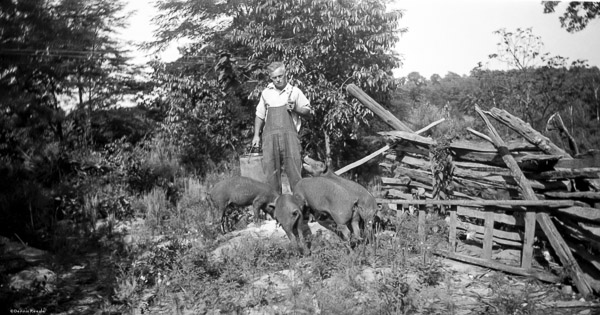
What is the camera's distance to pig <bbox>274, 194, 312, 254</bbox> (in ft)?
15.7

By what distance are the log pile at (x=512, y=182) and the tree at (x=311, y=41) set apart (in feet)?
9.00

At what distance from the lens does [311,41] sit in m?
8.32

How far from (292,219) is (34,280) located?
2.74m

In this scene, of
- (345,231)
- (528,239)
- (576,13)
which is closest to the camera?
(528,239)

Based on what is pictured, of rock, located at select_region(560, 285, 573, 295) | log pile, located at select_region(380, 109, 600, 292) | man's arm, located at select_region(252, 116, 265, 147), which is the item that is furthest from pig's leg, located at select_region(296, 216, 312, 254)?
rock, located at select_region(560, 285, 573, 295)

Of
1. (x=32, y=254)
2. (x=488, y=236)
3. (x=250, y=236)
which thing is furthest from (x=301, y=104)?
(x=32, y=254)

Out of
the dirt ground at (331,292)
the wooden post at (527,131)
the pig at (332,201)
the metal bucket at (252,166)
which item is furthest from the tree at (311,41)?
the dirt ground at (331,292)

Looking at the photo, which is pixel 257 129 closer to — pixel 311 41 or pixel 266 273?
pixel 266 273

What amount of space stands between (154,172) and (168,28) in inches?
130

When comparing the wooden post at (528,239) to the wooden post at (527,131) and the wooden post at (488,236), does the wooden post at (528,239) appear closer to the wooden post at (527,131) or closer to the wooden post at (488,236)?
the wooden post at (488,236)

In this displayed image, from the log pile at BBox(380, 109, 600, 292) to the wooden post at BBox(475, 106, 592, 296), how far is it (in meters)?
0.08

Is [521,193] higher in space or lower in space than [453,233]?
higher

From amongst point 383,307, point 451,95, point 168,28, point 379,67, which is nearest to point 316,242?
point 383,307

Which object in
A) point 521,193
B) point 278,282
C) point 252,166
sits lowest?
point 278,282
